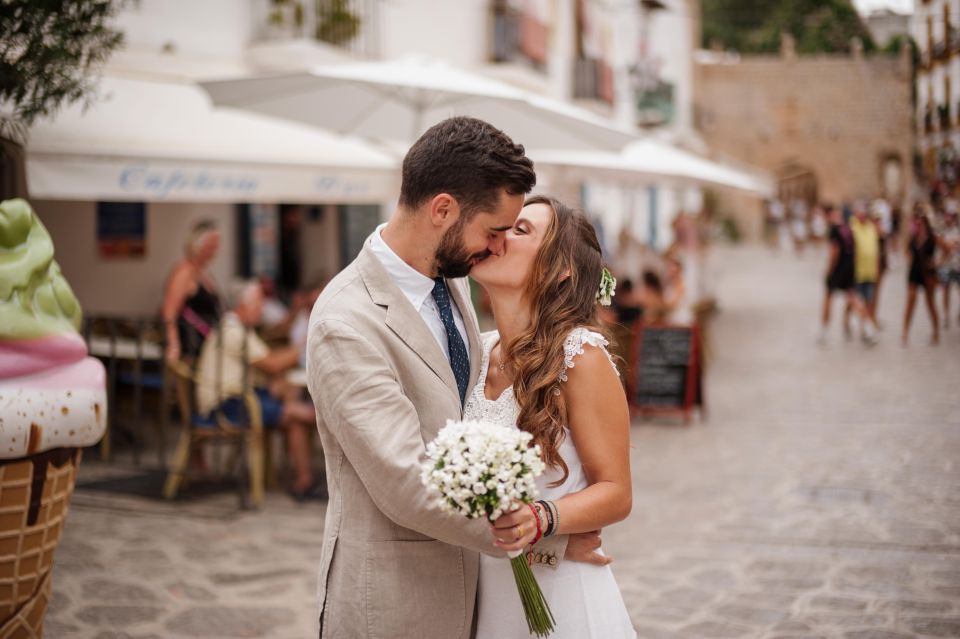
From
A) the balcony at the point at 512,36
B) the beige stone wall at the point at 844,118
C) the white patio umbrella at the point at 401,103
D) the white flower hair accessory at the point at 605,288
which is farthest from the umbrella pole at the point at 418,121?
the balcony at the point at 512,36

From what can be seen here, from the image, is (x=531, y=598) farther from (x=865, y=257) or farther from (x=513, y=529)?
(x=865, y=257)

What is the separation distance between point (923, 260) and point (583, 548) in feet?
15.7

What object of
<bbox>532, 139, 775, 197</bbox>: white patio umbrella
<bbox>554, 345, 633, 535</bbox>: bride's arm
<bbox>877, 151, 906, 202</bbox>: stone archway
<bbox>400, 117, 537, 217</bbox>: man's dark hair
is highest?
<bbox>532, 139, 775, 197</bbox>: white patio umbrella

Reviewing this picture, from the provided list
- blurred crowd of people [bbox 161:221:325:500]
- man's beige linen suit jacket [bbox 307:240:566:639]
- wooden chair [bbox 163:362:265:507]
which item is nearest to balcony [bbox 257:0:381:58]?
blurred crowd of people [bbox 161:221:325:500]

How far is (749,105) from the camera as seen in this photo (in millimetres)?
25172

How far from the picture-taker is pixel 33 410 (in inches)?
132

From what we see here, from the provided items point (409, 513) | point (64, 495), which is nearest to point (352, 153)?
point (64, 495)

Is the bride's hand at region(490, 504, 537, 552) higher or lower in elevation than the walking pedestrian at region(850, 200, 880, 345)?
lower

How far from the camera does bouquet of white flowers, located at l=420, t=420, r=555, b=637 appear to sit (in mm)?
2092

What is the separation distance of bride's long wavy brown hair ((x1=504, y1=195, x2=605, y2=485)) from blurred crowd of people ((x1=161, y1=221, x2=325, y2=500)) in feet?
14.0

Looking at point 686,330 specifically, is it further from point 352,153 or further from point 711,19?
point 711,19

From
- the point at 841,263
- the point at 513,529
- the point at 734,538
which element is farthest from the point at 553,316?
the point at 841,263

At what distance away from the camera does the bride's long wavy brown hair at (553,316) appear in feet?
8.45

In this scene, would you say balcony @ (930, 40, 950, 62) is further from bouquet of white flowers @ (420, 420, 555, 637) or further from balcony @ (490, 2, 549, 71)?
balcony @ (490, 2, 549, 71)
